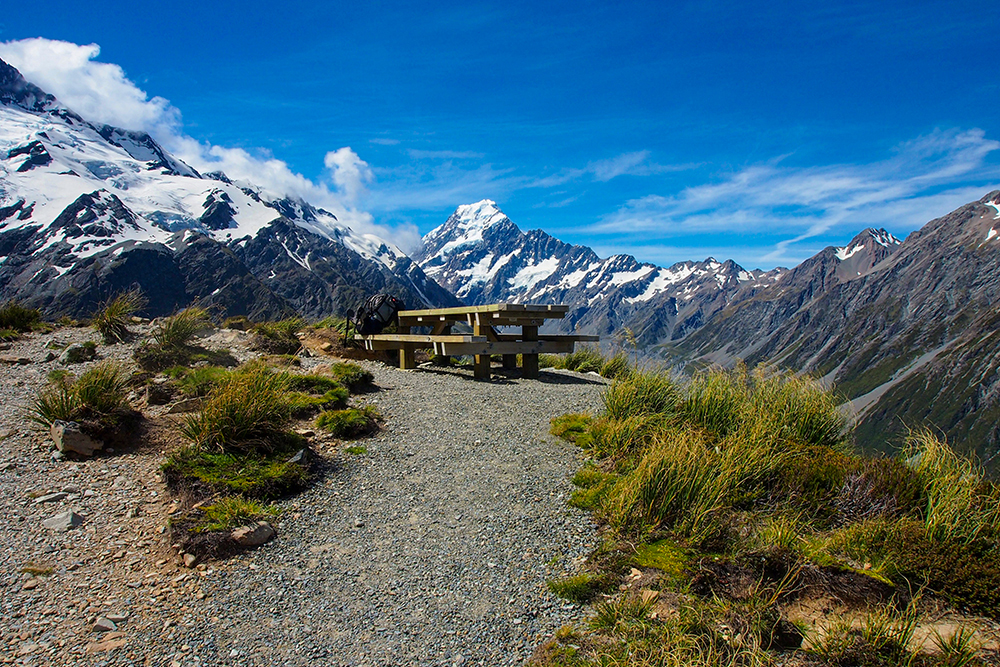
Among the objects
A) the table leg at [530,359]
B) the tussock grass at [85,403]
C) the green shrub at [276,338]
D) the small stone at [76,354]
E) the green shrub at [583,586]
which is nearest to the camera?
the green shrub at [583,586]

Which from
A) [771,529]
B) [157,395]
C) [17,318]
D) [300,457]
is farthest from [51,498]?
[17,318]

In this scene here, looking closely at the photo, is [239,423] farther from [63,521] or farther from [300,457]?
[63,521]

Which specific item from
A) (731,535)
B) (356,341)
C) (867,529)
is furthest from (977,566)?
(356,341)

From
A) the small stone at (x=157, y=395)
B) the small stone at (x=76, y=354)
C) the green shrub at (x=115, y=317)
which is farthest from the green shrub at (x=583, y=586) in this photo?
the green shrub at (x=115, y=317)

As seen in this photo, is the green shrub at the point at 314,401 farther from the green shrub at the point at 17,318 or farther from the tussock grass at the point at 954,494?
the green shrub at the point at 17,318

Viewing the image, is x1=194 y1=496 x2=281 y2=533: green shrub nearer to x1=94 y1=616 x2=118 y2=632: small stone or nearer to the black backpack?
x1=94 y1=616 x2=118 y2=632: small stone

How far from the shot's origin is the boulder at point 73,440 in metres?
6.96

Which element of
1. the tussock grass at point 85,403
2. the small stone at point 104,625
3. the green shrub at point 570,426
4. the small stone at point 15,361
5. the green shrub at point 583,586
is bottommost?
the small stone at point 104,625

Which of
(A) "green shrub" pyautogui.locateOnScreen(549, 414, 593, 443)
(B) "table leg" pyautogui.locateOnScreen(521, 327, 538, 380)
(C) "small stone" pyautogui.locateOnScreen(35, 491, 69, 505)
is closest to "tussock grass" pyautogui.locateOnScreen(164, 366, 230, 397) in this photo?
(C) "small stone" pyautogui.locateOnScreen(35, 491, 69, 505)

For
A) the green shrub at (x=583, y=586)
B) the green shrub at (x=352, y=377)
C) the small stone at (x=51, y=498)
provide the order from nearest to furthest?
1. the green shrub at (x=583, y=586)
2. the small stone at (x=51, y=498)
3. the green shrub at (x=352, y=377)

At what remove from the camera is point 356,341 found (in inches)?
620

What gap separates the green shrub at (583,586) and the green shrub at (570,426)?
358 cm

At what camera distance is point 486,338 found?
12.9 meters

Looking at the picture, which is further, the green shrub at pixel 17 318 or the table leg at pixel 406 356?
the green shrub at pixel 17 318
